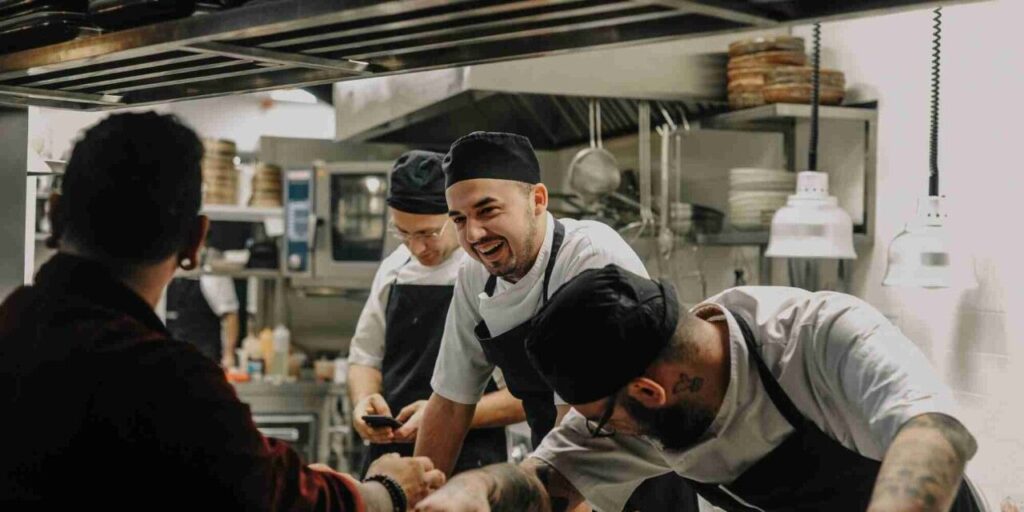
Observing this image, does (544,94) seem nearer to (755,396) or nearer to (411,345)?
(411,345)

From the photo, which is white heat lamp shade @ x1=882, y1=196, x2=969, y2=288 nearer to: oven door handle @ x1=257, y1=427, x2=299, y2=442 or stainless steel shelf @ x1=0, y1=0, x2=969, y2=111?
stainless steel shelf @ x1=0, y1=0, x2=969, y2=111

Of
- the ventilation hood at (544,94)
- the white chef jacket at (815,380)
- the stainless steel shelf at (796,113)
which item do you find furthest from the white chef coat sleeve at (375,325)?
the white chef jacket at (815,380)

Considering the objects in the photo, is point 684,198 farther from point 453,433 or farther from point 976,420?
point 453,433

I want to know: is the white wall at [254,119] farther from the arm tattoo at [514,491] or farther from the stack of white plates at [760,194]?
the arm tattoo at [514,491]

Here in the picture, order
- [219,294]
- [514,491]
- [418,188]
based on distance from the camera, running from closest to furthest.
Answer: [514,491]
[418,188]
[219,294]

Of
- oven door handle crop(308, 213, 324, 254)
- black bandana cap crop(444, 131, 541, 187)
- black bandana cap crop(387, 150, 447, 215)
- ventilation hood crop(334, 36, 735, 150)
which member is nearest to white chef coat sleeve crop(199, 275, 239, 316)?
oven door handle crop(308, 213, 324, 254)

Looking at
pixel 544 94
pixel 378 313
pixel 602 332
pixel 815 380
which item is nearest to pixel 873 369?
pixel 815 380

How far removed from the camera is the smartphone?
2961mm

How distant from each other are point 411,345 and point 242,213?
362cm

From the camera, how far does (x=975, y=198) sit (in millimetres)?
3613

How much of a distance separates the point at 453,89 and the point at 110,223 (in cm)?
287

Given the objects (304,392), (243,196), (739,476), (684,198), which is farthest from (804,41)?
(243,196)

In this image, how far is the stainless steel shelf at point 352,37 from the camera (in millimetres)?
1498

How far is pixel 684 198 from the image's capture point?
505 centimetres
